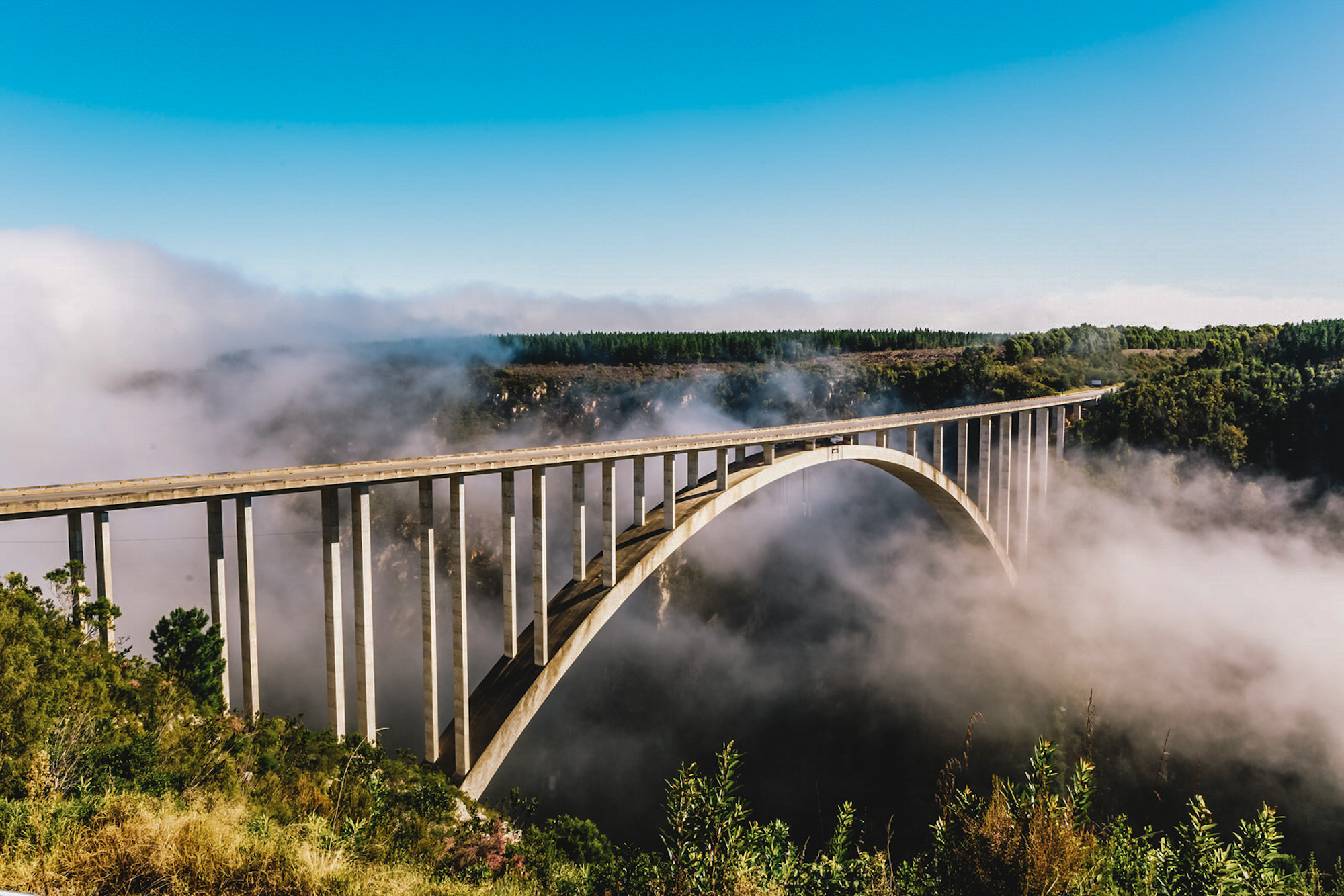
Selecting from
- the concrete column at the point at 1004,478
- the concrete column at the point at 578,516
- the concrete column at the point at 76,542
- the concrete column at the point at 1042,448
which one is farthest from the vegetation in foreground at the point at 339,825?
the concrete column at the point at 1042,448

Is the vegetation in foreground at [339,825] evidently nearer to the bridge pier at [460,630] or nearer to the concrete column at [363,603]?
the concrete column at [363,603]

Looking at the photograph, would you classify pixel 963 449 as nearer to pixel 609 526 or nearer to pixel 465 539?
pixel 609 526

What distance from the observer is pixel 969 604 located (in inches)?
2057

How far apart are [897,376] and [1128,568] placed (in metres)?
45.6

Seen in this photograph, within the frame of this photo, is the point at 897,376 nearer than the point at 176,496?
No

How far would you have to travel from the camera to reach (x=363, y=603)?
54.5ft

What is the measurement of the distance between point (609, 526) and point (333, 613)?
8.37 meters

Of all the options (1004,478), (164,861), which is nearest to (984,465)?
(1004,478)

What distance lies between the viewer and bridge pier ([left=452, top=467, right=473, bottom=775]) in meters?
18.3

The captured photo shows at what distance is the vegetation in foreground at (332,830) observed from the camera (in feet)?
21.5

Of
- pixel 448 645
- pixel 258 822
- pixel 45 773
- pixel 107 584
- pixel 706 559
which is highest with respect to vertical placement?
pixel 107 584

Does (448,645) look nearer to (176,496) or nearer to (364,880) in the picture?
(176,496)

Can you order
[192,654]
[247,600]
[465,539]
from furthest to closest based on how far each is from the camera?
1. [465,539]
2. [192,654]
3. [247,600]

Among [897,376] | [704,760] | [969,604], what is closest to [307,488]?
[704,760]
